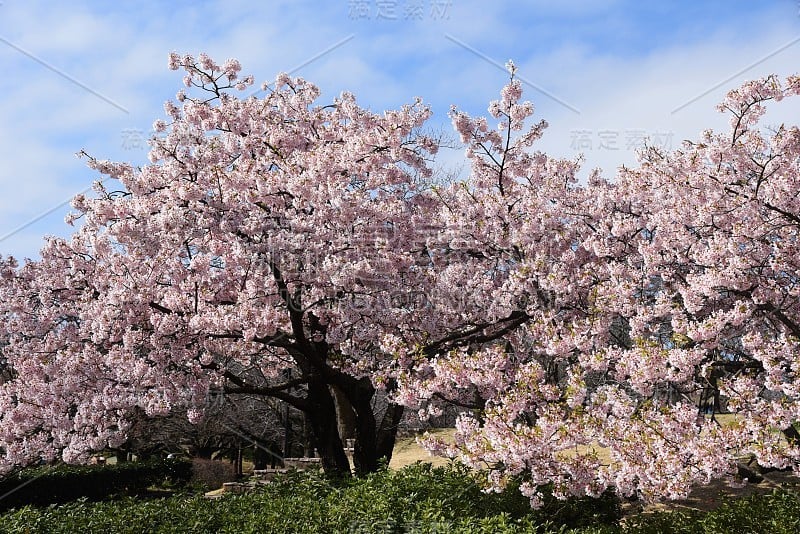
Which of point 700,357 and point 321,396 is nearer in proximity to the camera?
point 700,357

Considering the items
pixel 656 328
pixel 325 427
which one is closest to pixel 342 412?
pixel 325 427

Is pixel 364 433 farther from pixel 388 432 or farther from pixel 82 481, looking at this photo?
pixel 82 481

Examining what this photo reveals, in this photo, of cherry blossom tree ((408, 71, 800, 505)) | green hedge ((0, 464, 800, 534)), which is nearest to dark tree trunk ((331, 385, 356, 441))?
green hedge ((0, 464, 800, 534))

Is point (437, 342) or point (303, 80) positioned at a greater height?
point (303, 80)

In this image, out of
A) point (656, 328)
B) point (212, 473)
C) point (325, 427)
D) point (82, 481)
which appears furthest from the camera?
point (212, 473)

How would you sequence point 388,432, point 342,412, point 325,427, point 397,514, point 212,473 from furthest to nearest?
point 212,473 < point 342,412 < point 388,432 < point 325,427 < point 397,514

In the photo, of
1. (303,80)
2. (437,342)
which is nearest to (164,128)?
(303,80)

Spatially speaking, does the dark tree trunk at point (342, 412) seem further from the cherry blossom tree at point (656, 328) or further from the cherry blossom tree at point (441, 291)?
the cherry blossom tree at point (656, 328)

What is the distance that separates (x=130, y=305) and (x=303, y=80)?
17.1 ft

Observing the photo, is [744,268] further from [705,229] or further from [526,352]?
[526,352]

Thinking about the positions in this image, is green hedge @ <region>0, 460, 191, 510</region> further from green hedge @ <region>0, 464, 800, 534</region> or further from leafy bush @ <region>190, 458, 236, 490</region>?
green hedge @ <region>0, 464, 800, 534</region>

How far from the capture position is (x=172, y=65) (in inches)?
432

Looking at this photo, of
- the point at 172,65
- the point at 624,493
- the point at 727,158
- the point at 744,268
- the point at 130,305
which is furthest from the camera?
the point at 172,65

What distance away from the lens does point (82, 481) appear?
1755cm
